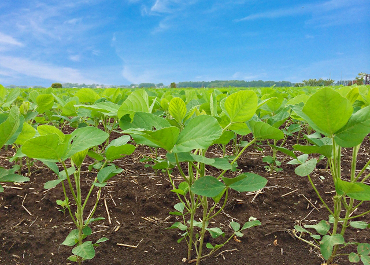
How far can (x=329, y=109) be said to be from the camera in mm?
877

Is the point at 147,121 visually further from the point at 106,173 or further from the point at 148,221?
the point at 148,221

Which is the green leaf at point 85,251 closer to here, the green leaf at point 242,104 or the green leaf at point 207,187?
the green leaf at point 207,187

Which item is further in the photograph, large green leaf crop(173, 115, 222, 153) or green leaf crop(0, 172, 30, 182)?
green leaf crop(0, 172, 30, 182)

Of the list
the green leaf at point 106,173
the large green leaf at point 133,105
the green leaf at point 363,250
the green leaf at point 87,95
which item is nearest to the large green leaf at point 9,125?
the large green leaf at point 133,105

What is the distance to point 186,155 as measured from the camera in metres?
0.90

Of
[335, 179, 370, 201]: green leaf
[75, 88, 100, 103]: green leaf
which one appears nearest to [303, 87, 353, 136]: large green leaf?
[335, 179, 370, 201]: green leaf

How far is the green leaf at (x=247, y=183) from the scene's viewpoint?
1.00 m

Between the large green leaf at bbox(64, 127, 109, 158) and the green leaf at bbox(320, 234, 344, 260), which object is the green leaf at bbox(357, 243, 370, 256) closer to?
the green leaf at bbox(320, 234, 344, 260)

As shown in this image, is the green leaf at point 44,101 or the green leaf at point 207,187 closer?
the green leaf at point 207,187

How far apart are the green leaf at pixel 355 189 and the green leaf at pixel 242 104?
0.45m

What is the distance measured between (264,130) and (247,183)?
0.76 feet

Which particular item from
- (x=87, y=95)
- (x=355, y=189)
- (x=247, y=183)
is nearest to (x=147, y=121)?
(x=247, y=183)

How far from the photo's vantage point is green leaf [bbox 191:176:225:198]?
37.5 inches

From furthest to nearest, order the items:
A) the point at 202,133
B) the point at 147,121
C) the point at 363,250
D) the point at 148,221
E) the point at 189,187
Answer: the point at 148,221 → the point at 363,250 → the point at 189,187 → the point at 147,121 → the point at 202,133
